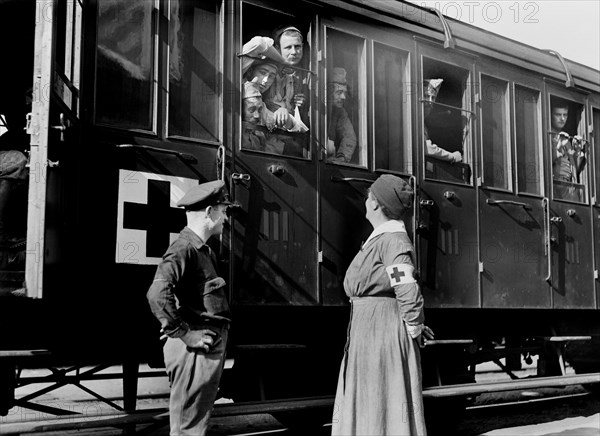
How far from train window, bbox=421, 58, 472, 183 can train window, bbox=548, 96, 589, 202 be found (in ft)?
4.31

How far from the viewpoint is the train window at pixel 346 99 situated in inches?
238

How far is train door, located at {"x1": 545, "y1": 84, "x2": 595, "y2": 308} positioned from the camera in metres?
7.64

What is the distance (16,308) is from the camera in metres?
4.49

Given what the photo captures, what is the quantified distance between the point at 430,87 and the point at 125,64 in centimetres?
287

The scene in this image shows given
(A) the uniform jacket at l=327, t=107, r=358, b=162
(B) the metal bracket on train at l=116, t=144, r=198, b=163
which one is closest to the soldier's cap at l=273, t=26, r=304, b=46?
(A) the uniform jacket at l=327, t=107, r=358, b=162

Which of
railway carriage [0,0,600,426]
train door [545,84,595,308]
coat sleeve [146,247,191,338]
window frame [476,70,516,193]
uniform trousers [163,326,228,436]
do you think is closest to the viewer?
coat sleeve [146,247,191,338]

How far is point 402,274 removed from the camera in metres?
3.91

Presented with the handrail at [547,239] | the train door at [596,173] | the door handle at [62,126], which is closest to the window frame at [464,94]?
the handrail at [547,239]

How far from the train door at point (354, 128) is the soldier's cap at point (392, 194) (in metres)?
1.71

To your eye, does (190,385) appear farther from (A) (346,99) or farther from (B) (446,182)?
(B) (446,182)

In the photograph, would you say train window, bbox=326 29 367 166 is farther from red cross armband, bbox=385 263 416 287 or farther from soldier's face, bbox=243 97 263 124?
red cross armband, bbox=385 263 416 287

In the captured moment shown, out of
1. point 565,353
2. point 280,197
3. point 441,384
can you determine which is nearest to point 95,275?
point 280,197

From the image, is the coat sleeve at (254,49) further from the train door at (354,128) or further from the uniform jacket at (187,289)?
the uniform jacket at (187,289)

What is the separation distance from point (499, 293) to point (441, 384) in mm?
→ 998
